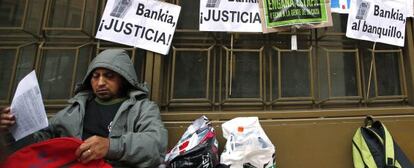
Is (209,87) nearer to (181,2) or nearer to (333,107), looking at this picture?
(181,2)

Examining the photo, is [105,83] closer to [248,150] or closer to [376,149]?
[248,150]

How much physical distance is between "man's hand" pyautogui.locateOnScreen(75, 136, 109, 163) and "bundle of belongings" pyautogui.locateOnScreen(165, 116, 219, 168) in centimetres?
52

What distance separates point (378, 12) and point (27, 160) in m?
2.86

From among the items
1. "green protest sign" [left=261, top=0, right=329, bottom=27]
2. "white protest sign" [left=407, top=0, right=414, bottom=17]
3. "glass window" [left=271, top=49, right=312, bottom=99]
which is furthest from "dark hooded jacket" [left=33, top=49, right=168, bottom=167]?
"white protest sign" [left=407, top=0, right=414, bottom=17]

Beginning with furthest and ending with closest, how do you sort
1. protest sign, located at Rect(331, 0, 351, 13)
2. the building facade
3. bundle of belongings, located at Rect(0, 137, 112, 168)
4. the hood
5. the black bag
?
protest sign, located at Rect(331, 0, 351, 13) < the building facade < the hood < the black bag < bundle of belongings, located at Rect(0, 137, 112, 168)

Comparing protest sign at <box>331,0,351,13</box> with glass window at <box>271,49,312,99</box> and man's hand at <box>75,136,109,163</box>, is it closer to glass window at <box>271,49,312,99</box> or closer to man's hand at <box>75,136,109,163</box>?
glass window at <box>271,49,312,99</box>

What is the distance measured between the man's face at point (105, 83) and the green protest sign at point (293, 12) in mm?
1293

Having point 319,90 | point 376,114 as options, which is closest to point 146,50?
point 319,90

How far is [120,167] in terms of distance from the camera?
199cm

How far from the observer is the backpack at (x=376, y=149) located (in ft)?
7.79

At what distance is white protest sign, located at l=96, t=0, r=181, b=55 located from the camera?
2660 millimetres

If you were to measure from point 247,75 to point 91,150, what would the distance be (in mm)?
1473

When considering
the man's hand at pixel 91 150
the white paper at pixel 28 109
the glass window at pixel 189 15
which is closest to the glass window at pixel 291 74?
the glass window at pixel 189 15

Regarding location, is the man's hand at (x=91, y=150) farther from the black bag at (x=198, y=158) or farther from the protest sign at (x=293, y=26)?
the protest sign at (x=293, y=26)
